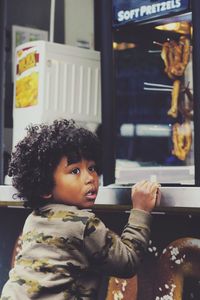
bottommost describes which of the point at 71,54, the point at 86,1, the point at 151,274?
the point at 151,274

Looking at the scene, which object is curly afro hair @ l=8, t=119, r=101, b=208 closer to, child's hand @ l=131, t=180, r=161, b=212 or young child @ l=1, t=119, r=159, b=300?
young child @ l=1, t=119, r=159, b=300

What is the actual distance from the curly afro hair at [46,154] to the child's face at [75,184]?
18mm

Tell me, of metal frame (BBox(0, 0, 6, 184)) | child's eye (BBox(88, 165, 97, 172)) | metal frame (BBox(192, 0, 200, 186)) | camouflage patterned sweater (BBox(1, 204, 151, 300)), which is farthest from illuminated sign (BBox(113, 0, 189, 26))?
camouflage patterned sweater (BBox(1, 204, 151, 300))

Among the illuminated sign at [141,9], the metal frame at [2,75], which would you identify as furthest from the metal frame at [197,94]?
the metal frame at [2,75]

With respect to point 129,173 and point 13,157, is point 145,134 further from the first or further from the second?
point 13,157

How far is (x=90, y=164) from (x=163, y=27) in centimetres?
94

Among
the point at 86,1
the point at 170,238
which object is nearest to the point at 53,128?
the point at 170,238

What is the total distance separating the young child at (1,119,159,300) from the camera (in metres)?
1.81

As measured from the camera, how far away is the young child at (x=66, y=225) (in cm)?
181

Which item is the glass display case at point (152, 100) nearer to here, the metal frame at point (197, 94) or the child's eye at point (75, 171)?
the metal frame at point (197, 94)

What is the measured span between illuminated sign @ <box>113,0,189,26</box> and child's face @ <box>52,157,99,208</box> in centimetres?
87

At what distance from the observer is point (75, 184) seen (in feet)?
6.23

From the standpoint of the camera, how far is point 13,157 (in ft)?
6.66

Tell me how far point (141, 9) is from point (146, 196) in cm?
95
